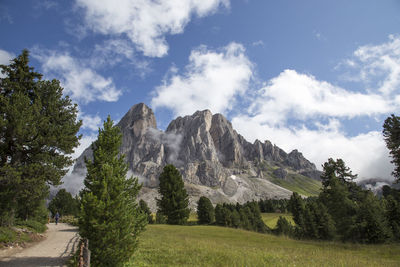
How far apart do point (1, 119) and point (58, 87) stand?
7184 millimetres

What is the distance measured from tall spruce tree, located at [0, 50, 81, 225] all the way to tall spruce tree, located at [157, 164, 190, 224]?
28.4 metres

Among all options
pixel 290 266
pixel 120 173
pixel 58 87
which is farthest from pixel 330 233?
pixel 58 87

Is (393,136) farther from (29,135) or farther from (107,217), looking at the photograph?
(29,135)

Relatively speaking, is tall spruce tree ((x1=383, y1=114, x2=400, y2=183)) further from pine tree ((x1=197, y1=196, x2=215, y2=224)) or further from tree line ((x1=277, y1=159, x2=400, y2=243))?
pine tree ((x1=197, y1=196, x2=215, y2=224))

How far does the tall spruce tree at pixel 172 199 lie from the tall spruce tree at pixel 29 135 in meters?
28.4

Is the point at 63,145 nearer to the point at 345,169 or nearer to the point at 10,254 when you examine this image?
the point at 10,254

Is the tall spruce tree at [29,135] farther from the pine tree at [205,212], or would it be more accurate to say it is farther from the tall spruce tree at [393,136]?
the pine tree at [205,212]

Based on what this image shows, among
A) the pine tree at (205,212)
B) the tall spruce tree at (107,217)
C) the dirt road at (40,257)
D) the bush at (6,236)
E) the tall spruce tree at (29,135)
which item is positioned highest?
the tall spruce tree at (29,135)

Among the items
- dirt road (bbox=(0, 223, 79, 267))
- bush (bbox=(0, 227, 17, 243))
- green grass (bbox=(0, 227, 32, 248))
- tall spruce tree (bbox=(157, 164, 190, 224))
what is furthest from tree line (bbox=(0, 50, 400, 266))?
tall spruce tree (bbox=(157, 164, 190, 224))

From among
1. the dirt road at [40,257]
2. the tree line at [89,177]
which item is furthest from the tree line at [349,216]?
the dirt road at [40,257]

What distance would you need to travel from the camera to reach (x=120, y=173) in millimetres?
12602

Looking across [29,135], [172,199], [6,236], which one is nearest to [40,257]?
[6,236]

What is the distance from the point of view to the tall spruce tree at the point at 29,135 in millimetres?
18828

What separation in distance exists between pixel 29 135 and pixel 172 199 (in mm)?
34932
